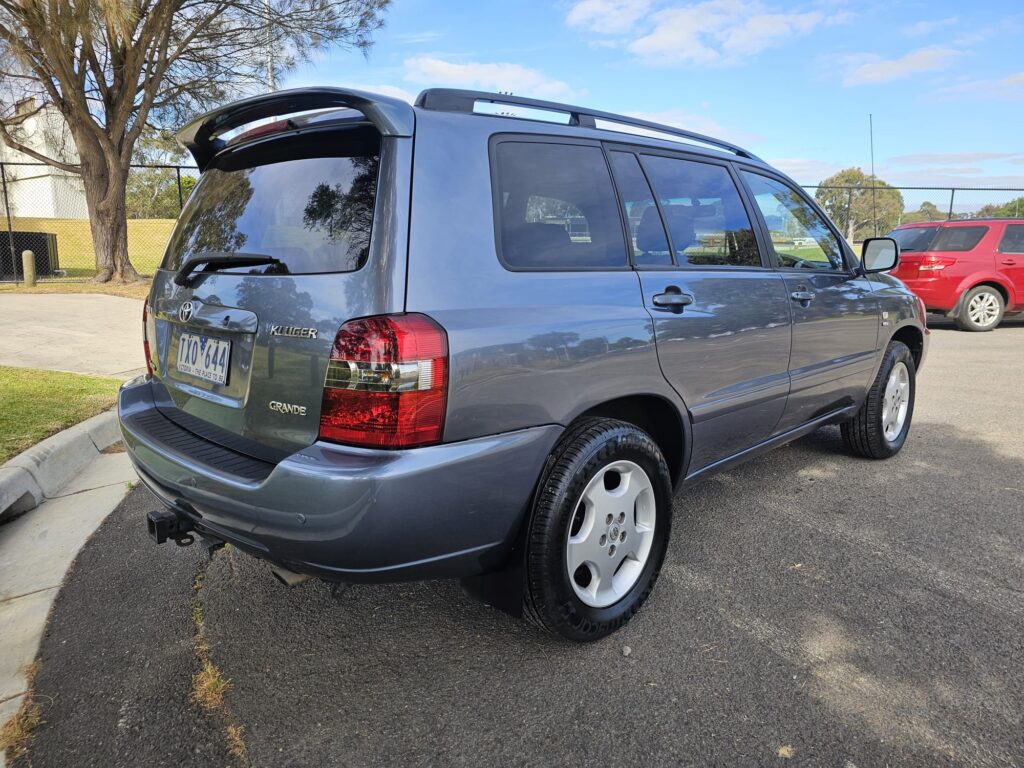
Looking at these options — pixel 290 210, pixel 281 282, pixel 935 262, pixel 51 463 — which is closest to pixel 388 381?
pixel 281 282

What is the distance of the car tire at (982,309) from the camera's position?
11.1 m

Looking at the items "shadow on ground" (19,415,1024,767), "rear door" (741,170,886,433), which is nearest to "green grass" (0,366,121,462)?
"shadow on ground" (19,415,1024,767)

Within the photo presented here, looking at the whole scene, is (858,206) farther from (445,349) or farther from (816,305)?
(445,349)

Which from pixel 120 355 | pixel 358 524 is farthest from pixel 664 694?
pixel 120 355

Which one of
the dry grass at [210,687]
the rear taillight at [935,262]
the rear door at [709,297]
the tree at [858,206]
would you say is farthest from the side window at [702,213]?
the tree at [858,206]

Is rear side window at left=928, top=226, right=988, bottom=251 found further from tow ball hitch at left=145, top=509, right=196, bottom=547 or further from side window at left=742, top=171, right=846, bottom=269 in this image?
tow ball hitch at left=145, top=509, right=196, bottom=547

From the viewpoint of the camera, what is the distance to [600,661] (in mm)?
2445

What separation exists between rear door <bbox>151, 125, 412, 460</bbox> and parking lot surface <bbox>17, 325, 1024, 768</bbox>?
811 millimetres

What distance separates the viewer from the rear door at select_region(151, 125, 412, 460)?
6.61 ft

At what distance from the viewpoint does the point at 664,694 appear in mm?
2254

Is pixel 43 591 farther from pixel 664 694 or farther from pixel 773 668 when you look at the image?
pixel 773 668

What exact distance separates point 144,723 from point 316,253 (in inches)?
59.5

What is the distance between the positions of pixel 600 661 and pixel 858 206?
2605 centimetres

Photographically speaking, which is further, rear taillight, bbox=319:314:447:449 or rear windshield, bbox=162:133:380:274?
rear windshield, bbox=162:133:380:274
